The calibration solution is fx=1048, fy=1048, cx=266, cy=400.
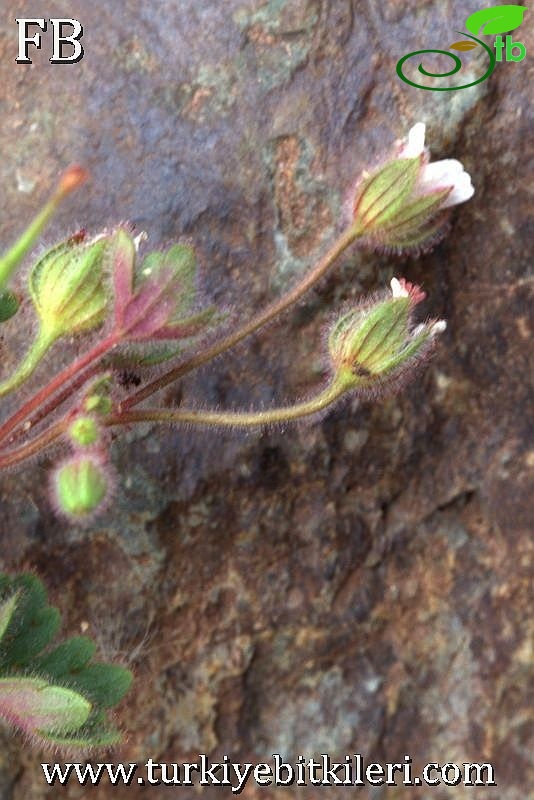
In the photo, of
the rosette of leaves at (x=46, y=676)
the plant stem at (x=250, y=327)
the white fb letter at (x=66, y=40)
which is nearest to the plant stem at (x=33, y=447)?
the plant stem at (x=250, y=327)

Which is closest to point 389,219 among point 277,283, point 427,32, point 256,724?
point 277,283

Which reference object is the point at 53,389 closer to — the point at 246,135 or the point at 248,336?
the point at 248,336

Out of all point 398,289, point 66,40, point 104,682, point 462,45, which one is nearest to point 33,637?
point 104,682

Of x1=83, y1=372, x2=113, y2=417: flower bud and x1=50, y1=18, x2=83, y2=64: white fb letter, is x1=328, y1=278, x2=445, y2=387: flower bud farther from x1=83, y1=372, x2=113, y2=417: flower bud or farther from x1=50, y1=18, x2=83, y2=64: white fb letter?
x1=50, y1=18, x2=83, y2=64: white fb letter

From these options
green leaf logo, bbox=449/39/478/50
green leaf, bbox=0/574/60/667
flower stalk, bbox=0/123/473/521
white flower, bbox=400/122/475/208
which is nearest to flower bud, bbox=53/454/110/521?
flower stalk, bbox=0/123/473/521

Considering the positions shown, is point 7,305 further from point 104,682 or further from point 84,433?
point 104,682

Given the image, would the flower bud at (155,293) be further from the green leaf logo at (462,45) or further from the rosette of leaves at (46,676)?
the green leaf logo at (462,45)
